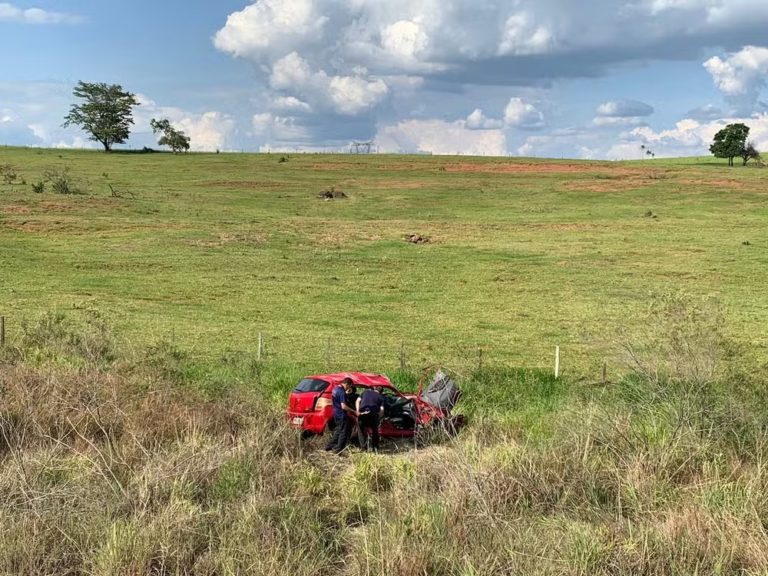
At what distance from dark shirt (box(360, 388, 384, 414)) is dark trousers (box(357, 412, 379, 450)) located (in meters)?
0.08

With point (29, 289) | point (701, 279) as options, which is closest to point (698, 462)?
point (29, 289)

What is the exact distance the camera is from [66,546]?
768cm

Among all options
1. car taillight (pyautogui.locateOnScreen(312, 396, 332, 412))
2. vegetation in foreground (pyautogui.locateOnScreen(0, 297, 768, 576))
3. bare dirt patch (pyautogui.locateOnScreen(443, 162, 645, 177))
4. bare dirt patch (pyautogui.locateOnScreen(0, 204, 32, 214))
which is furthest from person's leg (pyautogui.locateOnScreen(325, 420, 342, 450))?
bare dirt patch (pyautogui.locateOnScreen(443, 162, 645, 177))

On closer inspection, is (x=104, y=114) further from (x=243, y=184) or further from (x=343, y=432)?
(x=343, y=432)

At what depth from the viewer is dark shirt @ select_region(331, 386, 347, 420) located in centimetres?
1376

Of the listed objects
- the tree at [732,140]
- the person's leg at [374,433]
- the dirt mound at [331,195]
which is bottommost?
the person's leg at [374,433]

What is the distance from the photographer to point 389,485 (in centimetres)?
1061

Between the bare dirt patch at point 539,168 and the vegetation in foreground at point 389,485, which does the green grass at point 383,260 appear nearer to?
the vegetation in foreground at point 389,485

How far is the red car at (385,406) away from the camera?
47.4ft

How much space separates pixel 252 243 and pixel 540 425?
39111mm

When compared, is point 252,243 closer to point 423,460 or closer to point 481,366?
point 481,366

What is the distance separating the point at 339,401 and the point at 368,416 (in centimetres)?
65

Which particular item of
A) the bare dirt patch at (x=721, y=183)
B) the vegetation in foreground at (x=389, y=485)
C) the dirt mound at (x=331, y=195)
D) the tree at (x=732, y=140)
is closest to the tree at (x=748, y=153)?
the tree at (x=732, y=140)

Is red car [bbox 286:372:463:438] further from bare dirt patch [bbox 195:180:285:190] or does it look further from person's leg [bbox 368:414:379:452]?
bare dirt patch [bbox 195:180:285:190]
